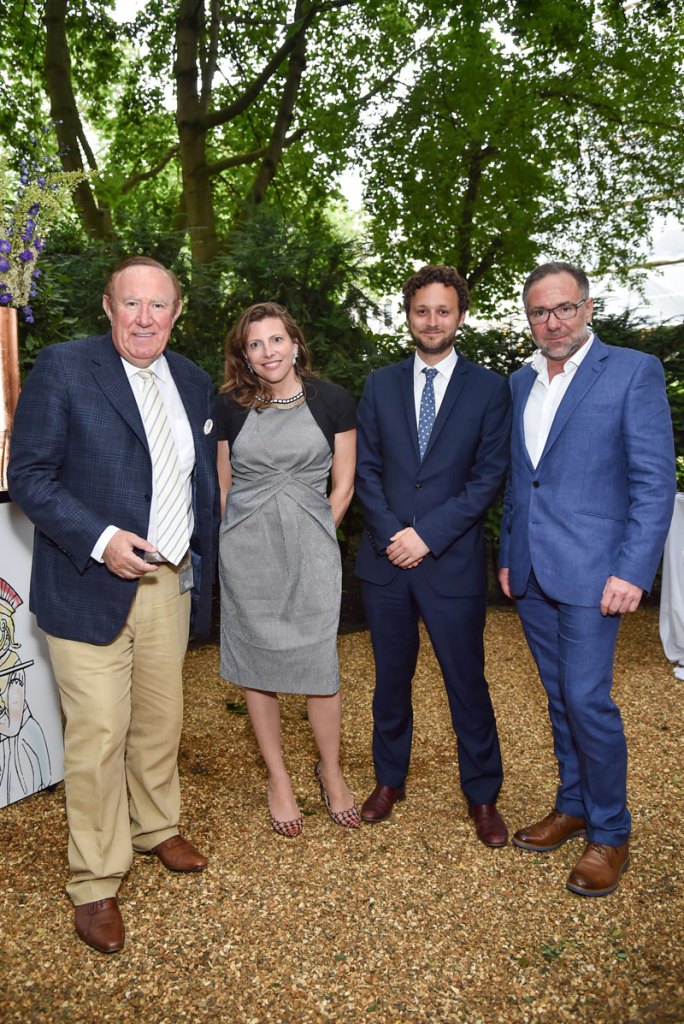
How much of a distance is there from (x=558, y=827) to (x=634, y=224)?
9.66 meters

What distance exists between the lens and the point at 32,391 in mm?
2750

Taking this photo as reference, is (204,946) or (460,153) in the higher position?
(460,153)

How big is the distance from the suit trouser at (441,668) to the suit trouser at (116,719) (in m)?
0.85

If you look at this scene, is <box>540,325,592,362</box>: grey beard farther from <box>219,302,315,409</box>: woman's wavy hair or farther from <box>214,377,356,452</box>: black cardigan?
<box>219,302,315,409</box>: woman's wavy hair

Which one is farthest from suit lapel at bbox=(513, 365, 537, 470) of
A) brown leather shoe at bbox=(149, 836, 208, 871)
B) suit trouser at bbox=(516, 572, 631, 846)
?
brown leather shoe at bbox=(149, 836, 208, 871)

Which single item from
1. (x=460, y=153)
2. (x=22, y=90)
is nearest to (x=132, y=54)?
(x=22, y=90)

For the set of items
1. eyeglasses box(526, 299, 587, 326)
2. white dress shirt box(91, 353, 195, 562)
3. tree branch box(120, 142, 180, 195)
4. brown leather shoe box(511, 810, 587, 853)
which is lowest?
brown leather shoe box(511, 810, 587, 853)

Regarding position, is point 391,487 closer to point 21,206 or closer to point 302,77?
point 21,206

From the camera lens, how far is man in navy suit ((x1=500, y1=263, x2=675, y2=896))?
2949 mm

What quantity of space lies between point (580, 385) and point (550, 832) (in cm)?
183

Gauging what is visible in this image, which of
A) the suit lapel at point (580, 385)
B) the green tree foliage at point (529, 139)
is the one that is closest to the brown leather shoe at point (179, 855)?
the suit lapel at point (580, 385)

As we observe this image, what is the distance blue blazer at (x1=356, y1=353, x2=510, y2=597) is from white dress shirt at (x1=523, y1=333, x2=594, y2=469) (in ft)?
0.37

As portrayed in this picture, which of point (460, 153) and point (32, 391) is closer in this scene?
point (32, 391)

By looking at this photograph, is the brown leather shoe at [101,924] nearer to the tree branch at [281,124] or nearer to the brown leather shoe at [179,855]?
the brown leather shoe at [179,855]
